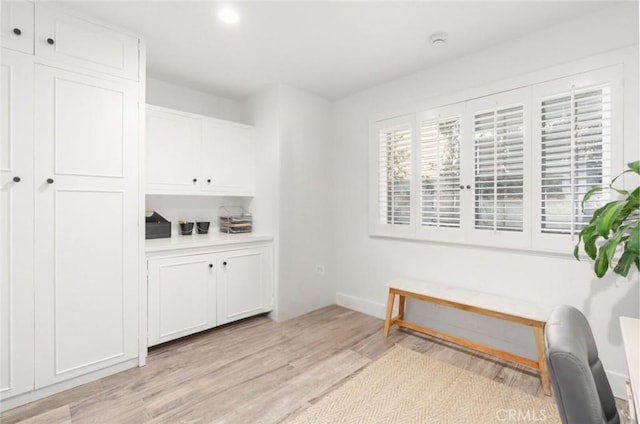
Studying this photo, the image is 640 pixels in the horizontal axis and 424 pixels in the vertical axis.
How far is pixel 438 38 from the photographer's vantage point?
7.75 ft

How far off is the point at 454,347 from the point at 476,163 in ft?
5.11

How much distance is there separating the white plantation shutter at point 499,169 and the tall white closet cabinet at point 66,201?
106 inches

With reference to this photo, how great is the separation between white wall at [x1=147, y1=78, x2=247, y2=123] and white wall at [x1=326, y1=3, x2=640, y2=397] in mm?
1216

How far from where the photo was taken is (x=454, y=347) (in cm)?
266

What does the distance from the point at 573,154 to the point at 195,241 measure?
119 inches

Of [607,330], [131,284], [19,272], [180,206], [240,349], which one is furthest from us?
[180,206]

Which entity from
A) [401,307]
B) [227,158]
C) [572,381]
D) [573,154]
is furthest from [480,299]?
[227,158]

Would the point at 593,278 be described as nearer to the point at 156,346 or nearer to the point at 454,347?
the point at 454,347

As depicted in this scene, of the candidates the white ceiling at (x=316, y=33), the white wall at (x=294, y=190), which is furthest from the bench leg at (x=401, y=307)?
Answer: the white ceiling at (x=316, y=33)

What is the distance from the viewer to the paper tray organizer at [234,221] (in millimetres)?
3416

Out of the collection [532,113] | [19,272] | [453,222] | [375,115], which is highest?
[375,115]

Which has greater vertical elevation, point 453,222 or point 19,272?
point 453,222

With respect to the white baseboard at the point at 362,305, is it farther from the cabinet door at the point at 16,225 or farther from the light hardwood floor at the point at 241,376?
the cabinet door at the point at 16,225

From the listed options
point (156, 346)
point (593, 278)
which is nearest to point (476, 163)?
point (593, 278)
